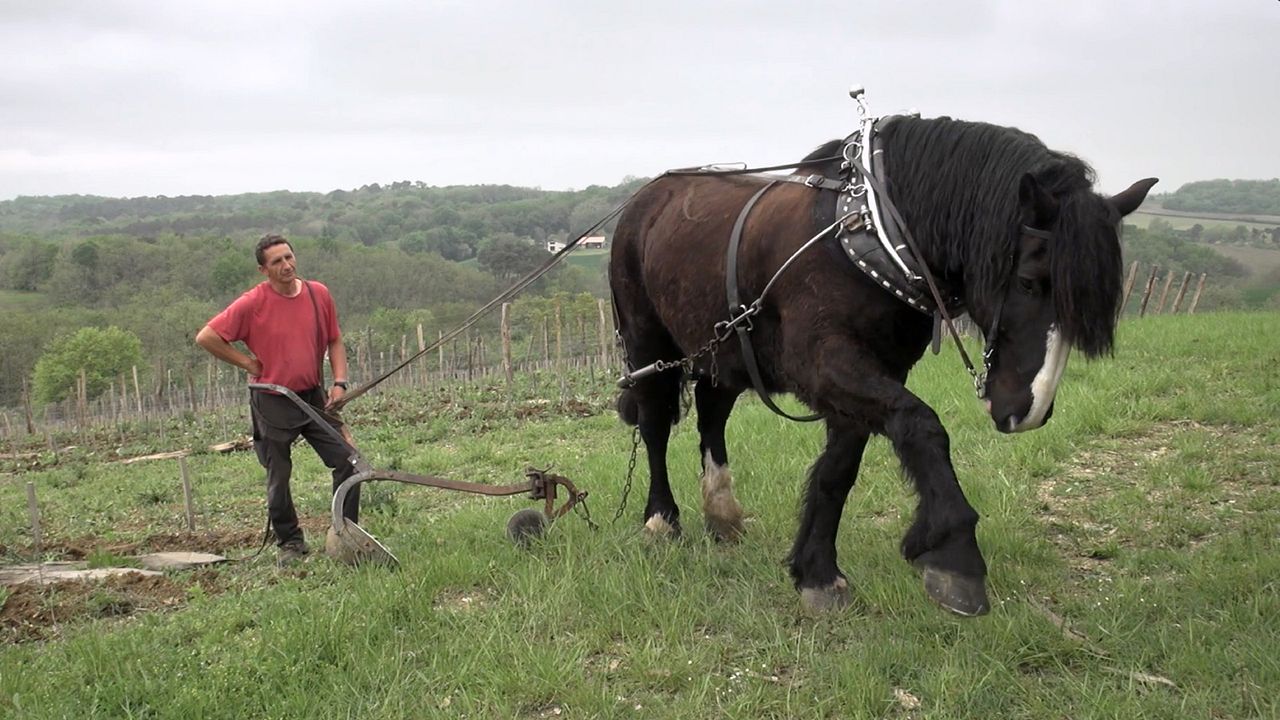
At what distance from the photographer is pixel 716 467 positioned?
4.89 meters

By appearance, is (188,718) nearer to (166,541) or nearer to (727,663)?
(727,663)

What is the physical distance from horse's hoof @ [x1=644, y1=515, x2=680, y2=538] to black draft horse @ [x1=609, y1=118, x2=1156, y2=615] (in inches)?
36.6

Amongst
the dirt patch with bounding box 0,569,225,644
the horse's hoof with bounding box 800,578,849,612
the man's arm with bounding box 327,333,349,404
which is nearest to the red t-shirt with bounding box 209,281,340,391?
the man's arm with bounding box 327,333,349,404

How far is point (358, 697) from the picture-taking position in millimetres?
2977

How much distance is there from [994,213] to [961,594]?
1206mm

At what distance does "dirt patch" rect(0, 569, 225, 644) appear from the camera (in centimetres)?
427

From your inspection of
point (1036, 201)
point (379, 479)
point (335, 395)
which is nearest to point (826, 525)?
point (1036, 201)

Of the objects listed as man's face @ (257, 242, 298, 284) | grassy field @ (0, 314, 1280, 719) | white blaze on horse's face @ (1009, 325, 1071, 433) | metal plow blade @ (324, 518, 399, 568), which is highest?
man's face @ (257, 242, 298, 284)

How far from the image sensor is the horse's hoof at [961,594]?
2.81 meters

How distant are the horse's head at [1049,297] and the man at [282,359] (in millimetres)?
3578

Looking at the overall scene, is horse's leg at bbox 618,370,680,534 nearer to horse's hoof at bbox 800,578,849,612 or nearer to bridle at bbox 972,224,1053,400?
horse's hoof at bbox 800,578,849,612

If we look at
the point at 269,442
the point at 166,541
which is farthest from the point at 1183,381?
the point at 166,541

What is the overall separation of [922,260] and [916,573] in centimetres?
136

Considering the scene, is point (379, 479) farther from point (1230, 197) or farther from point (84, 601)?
point (1230, 197)
